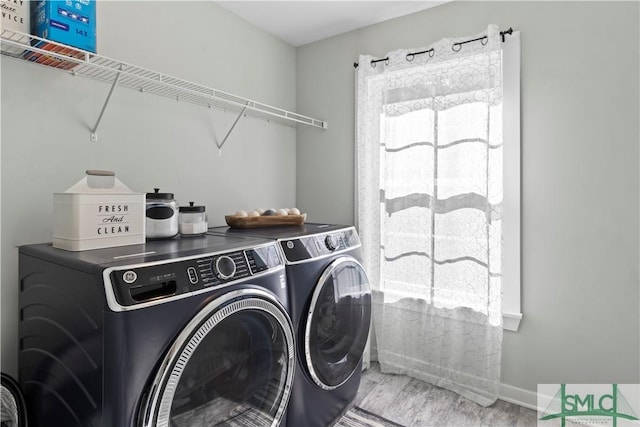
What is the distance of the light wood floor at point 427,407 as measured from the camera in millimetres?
1996

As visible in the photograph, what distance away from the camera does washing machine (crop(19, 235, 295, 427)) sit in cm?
100

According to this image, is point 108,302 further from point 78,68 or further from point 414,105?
point 414,105

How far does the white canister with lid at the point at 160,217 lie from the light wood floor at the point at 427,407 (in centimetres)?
149

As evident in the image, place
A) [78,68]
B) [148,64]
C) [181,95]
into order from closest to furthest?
[78,68], [148,64], [181,95]

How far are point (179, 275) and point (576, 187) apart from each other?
200cm

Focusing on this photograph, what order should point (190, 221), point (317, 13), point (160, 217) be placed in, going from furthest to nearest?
point (317, 13), point (190, 221), point (160, 217)

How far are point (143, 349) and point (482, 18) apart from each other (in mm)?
2406

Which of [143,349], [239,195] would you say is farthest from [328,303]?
[239,195]

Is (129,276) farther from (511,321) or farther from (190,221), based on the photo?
(511,321)

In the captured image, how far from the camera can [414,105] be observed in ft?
7.72

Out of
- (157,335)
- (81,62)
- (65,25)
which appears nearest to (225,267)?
(157,335)

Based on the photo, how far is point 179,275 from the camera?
1.13 meters

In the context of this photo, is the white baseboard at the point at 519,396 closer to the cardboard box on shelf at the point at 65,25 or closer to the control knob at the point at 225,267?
the control knob at the point at 225,267


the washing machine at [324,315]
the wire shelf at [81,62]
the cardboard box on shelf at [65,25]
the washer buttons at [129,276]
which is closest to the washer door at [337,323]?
the washing machine at [324,315]
